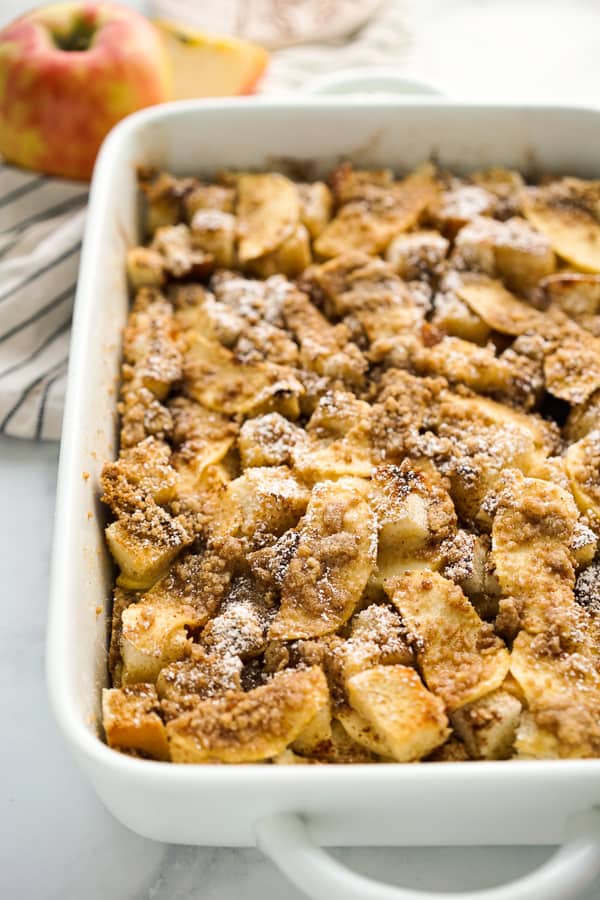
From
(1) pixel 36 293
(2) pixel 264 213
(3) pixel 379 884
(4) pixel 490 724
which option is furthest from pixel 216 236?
(3) pixel 379 884

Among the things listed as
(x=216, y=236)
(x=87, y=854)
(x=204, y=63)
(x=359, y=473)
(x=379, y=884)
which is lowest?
(x=87, y=854)

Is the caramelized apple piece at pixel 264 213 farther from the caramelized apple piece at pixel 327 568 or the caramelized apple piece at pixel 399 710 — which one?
the caramelized apple piece at pixel 399 710

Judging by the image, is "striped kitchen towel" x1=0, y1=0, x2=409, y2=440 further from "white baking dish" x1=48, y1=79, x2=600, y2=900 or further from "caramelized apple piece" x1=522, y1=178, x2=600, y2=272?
"caramelized apple piece" x1=522, y1=178, x2=600, y2=272

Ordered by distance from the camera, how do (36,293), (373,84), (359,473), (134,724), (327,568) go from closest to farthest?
(134,724) < (327,568) < (359,473) < (36,293) < (373,84)

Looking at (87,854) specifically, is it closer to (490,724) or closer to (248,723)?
(248,723)

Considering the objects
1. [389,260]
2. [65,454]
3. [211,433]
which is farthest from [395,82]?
[65,454]

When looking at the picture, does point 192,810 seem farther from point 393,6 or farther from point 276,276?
point 393,6
